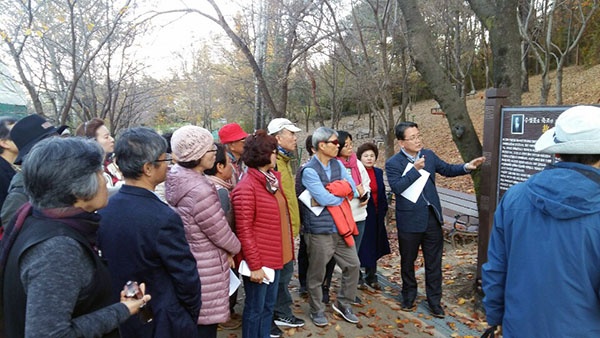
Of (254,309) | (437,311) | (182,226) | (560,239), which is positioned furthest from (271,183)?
→ (437,311)

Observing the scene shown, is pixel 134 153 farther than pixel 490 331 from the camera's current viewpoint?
No

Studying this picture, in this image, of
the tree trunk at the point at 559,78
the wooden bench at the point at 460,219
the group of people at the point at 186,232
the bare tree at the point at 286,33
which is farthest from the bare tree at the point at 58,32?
the tree trunk at the point at 559,78

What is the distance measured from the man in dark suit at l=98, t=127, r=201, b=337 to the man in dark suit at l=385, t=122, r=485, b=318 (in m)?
2.48

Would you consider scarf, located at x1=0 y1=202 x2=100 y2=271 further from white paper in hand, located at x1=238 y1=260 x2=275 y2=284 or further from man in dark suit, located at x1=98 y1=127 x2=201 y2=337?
white paper in hand, located at x1=238 y1=260 x2=275 y2=284

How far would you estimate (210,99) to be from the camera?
27.0 meters

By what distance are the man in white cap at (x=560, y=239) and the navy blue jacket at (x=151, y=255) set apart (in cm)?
167

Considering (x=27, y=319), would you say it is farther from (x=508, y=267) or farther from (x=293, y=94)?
(x=293, y=94)

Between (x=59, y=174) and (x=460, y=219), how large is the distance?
21.1 ft

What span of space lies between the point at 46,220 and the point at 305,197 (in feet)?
8.50

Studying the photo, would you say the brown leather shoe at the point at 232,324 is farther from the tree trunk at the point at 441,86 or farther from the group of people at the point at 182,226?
the tree trunk at the point at 441,86

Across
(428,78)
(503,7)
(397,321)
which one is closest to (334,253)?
(397,321)

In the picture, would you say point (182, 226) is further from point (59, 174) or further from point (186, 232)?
point (59, 174)

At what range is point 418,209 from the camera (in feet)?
13.0

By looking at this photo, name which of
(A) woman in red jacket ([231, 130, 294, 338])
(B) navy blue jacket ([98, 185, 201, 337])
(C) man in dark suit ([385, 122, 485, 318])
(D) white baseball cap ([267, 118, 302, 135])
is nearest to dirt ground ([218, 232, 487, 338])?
(C) man in dark suit ([385, 122, 485, 318])
